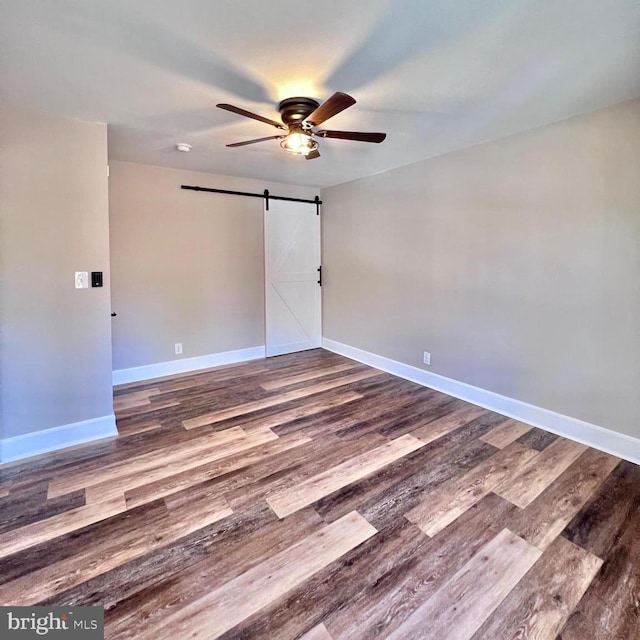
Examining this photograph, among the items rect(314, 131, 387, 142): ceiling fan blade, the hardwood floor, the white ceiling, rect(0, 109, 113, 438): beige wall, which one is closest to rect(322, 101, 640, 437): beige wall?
the white ceiling

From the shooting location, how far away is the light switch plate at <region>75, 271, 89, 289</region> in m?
2.58

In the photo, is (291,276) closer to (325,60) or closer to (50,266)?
(50,266)

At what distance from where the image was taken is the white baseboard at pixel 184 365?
153 inches

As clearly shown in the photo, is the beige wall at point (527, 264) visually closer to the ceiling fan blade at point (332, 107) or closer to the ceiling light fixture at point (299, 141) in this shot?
the ceiling light fixture at point (299, 141)

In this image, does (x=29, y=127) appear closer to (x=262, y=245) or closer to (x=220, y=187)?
(x=220, y=187)

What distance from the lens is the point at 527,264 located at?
2.86 m

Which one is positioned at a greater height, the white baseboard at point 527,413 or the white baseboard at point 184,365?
the white baseboard at point 184,365

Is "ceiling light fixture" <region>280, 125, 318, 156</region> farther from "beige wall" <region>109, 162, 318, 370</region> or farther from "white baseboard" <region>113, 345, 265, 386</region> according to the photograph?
"white baseboard" <region>113, 345, 265, 386</region>

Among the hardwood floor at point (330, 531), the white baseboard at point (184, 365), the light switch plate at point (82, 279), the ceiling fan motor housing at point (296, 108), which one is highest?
the ceiling fan motor housing at point (296, 108)

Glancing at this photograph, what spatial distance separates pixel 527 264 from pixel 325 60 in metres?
2.19

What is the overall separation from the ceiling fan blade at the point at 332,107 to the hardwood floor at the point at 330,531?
2.18 m

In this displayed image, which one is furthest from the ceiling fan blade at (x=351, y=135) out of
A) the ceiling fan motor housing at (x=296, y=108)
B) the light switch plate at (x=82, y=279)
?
the light switch plate at (x=82, y=279)

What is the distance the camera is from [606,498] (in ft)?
6.62

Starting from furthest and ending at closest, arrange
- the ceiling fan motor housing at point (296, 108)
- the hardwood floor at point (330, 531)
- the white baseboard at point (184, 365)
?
the white baseboard at point (184, 365), the ceiling fan motor housing at point (296, 108), the hardwood floor at point (330, 531)
